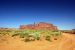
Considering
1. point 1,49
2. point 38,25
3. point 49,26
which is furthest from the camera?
point 49,26

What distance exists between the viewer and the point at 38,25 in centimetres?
11588

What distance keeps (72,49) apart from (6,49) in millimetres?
5126

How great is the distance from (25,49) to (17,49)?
1.97 ft

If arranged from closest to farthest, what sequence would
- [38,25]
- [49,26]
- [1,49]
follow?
[1,49] → [38,25] → [49,26]

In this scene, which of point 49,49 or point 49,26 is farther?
point 49,26

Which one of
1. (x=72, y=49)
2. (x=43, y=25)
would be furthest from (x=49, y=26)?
(x=72, y=49)

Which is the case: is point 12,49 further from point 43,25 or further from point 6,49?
point 43,25

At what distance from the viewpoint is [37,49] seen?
11547 mm

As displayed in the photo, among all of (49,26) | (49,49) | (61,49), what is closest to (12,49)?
(49,49)

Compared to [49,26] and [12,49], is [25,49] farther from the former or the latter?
[49,26]

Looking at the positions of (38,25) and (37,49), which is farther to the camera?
(38,25)

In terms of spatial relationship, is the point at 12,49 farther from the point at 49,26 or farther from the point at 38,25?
the point at 49,26

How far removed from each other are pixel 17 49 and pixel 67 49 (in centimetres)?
391

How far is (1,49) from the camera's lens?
11.1 m
